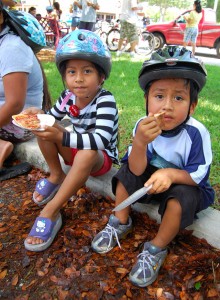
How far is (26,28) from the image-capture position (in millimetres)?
2787

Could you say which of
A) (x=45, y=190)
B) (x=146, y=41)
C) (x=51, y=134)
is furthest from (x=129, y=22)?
(x=51, y=134)

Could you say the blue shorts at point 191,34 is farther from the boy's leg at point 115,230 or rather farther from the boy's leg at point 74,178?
the boy's leg at point 115,230

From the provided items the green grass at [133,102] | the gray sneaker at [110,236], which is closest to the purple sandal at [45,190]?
the gray sneaker at [110,236]

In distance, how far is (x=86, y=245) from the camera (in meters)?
2.11

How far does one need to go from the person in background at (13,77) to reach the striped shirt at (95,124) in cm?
36

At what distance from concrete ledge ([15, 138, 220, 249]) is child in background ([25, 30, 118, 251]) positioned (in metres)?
0.13

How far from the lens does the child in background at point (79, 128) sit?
2.14 m

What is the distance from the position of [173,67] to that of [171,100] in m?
0.18

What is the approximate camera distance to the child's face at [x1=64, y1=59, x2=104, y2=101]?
87.6 inches

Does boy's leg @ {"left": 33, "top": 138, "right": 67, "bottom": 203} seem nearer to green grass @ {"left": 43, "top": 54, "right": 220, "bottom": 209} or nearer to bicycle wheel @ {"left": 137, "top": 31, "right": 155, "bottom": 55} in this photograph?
green grass @ {"left": 43, "top": 54, "right": 220, "bottom": 209}

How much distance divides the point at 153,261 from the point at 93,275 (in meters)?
0.36

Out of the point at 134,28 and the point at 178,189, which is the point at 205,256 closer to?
the point at 178,189

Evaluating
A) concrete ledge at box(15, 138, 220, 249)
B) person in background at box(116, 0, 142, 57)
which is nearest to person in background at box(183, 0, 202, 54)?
→ person in background at box(116, 0, 142, 57)

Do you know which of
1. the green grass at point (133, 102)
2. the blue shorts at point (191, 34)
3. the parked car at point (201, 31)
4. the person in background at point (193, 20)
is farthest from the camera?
the parked car at point (201, 31)
